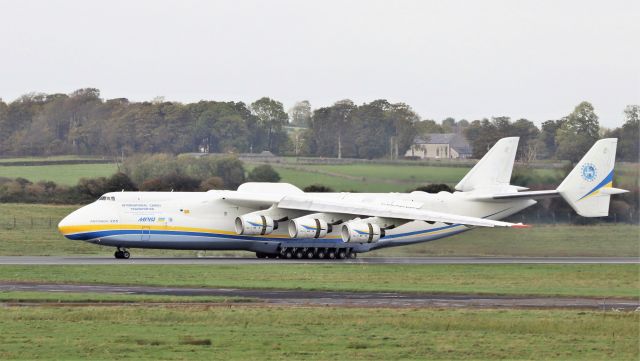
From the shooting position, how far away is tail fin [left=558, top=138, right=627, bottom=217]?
5072 cm

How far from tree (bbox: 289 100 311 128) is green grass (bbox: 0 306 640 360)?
173 ft

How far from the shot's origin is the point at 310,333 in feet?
75.1

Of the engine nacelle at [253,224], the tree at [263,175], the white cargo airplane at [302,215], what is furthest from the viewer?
the tree at [263,175]

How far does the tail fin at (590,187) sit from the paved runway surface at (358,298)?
1969 centimetres

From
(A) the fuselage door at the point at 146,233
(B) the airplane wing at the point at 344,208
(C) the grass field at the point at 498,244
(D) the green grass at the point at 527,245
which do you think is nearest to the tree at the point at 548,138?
(C) the grass field at the point at 498,244

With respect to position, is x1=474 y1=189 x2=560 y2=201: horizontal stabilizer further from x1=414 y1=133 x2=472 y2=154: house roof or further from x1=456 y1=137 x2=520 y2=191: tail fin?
x1=414 y1=133 x2=472 y2=154: house roof

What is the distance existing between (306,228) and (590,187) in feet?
43.3

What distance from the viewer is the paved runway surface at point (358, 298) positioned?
1145 inches

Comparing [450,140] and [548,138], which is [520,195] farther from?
[450,140]

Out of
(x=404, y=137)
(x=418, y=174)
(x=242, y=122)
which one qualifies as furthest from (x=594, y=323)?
(x=242, y=122)

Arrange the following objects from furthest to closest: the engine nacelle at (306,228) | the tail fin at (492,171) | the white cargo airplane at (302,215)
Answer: the tail fin at (492,171) < the engine nacelle at (306,228) < the white cargo airplane at (302,215)

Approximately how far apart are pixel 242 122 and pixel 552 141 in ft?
71.9

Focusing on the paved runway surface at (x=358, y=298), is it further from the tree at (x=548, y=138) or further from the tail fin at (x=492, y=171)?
the tree at (x=548, y=138)

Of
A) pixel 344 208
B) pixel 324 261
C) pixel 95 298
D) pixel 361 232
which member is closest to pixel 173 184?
pixel 324 261
